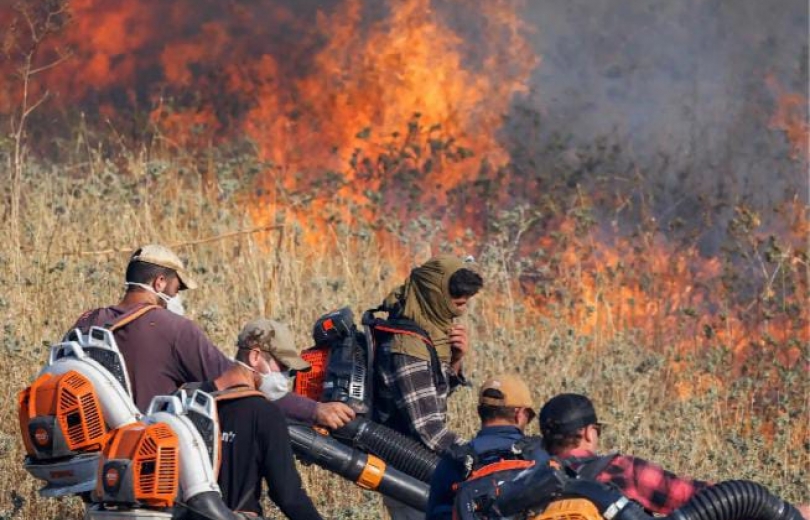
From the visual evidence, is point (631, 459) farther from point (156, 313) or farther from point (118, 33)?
point (118, 33)

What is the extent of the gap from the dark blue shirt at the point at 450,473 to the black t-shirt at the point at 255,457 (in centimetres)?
46

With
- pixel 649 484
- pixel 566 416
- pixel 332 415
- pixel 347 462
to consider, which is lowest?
pixel 347 462

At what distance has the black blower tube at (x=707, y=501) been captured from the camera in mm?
5430

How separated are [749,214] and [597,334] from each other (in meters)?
1.53

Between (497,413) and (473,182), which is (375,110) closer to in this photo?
(473,182)

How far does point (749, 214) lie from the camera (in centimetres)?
1338

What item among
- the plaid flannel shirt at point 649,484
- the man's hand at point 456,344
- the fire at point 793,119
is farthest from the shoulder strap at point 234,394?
Answer: the fire at point 793,119

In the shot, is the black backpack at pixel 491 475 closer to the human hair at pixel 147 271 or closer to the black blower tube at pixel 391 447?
the black blower tube at pixel 391 447

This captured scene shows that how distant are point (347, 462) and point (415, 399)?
0.51 metres

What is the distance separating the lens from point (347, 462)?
7.90 meters

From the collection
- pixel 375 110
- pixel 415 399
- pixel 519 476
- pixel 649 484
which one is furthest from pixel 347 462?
pixel 375 110

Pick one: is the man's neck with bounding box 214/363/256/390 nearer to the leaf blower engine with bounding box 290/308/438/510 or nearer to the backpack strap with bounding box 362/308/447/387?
the leaf blower engine with bounding box 290/308/438/510

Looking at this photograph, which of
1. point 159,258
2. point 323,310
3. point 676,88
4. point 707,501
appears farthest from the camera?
point 676,88

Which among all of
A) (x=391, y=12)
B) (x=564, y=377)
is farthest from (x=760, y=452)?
(x=391, y=12)
